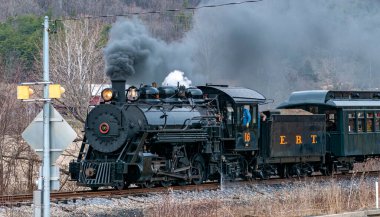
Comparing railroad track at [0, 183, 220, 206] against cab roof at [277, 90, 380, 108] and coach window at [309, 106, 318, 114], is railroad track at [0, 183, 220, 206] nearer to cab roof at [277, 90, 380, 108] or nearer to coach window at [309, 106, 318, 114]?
coach window at [309, 106, 318, 114]

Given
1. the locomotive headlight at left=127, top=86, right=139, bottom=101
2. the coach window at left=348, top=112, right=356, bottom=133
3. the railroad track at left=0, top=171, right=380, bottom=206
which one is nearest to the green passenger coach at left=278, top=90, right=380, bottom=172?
the coach window at left=348, top=112, right=356, bottom=133

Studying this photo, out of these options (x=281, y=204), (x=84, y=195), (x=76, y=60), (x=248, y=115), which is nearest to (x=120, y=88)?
(x=84, y=195)

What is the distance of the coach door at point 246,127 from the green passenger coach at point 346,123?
434cm

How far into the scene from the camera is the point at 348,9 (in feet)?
120

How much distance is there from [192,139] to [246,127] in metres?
2.91

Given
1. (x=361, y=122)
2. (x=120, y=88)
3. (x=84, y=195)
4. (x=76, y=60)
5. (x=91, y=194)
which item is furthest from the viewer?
(x=76, y=60)

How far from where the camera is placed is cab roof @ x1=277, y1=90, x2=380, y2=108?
2747cm

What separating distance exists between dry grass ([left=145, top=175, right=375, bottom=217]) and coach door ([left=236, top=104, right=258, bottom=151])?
3638 millimetres

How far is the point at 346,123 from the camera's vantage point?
2698 centimetres

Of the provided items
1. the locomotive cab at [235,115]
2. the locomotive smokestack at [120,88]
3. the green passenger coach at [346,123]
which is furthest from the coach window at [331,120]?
the locomotive smokestack at [120,88]

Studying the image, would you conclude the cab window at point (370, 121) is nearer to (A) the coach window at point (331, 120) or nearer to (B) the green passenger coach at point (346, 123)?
(B) the green passenger coach at point (346, 123)

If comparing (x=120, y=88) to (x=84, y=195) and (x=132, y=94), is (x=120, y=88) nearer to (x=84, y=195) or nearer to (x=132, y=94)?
(x=132, y=94)

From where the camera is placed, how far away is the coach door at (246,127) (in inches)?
928

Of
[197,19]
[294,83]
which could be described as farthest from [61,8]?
[197,19]
